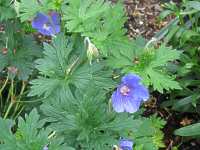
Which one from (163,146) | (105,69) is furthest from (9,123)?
(163,146)

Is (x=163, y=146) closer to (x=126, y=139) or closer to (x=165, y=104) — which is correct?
(x=165, y=104)

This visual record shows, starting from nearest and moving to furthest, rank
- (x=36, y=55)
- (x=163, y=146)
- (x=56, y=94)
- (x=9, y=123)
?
(x=9, y=123), (x=56, y=94), (x=36, y=55), (x=163, y=146)

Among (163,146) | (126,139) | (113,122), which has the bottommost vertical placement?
(163,146)

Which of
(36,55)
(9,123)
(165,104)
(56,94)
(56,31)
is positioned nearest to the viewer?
(9,123)

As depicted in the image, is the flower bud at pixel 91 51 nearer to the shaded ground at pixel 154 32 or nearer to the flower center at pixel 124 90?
the flower center at pixel 124 90

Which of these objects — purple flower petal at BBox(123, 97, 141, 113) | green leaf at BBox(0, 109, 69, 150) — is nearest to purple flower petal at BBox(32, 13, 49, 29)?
purple flower petal at BBox(123, 97, 141, 113)

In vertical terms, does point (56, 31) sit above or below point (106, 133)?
above
